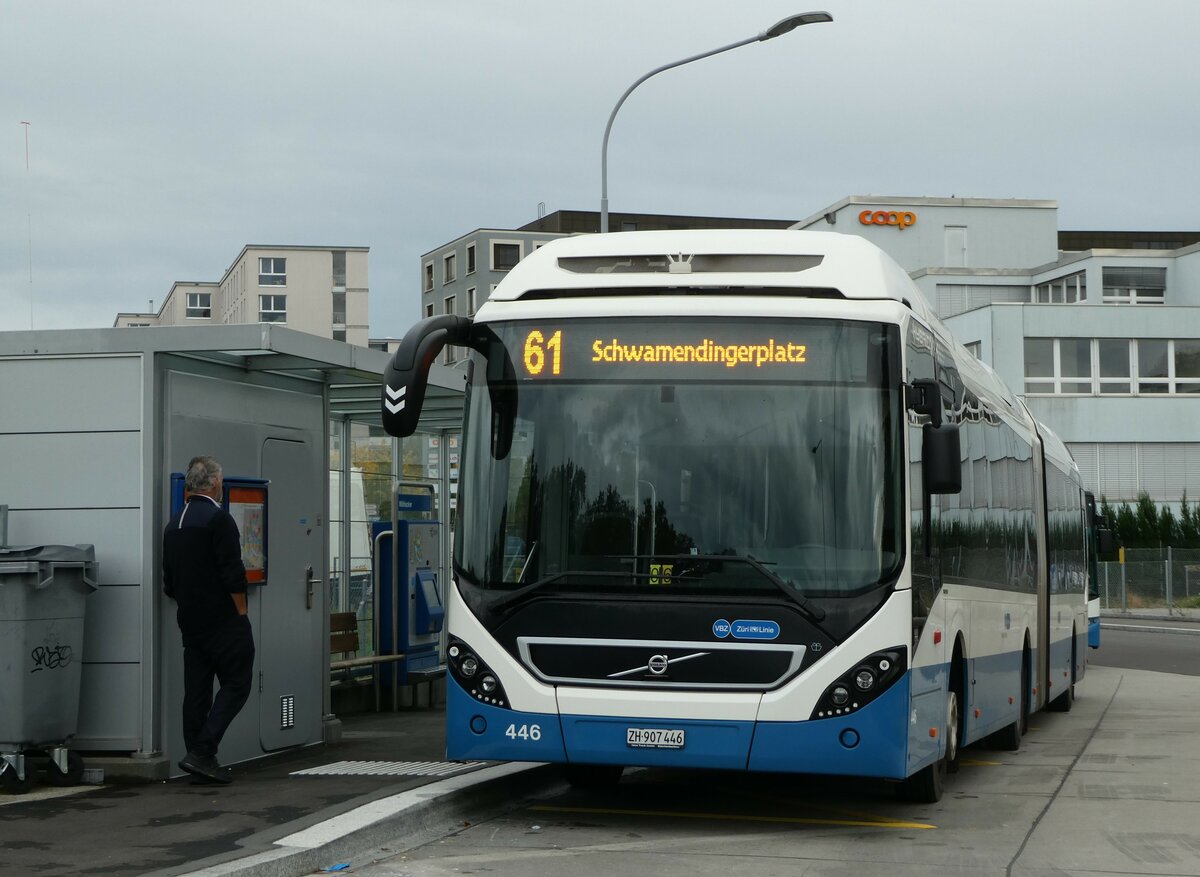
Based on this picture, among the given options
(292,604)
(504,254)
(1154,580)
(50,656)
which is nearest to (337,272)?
(504,254)

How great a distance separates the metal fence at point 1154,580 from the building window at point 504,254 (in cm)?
5816

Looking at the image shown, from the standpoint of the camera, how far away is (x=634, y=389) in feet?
29.6

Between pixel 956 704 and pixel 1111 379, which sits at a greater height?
pixel 1111 379

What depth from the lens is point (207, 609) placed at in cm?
991

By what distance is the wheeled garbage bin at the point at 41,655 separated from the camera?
9.38 meters

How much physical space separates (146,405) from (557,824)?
3.48m

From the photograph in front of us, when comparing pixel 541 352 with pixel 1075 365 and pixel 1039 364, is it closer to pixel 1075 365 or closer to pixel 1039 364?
pixel 1039 364

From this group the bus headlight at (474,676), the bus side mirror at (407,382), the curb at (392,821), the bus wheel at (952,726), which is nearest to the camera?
the curb at (392,821)

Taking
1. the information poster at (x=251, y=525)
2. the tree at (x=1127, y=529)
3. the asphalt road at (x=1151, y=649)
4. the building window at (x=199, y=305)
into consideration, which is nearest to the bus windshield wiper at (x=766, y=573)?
the information poster at (x=251, y=525)

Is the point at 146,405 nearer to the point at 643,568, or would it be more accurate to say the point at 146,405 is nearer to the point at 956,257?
the point at 643,568

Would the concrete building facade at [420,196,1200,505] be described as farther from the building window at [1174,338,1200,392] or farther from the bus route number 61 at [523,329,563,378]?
the bus route number 61 at [523,329,563,378]

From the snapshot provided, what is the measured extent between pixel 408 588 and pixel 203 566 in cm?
571

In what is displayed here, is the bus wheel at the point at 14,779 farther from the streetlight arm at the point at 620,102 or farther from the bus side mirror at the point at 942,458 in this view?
the streetlight arm at the point at 620,102

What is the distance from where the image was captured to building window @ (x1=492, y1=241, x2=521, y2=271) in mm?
101875
